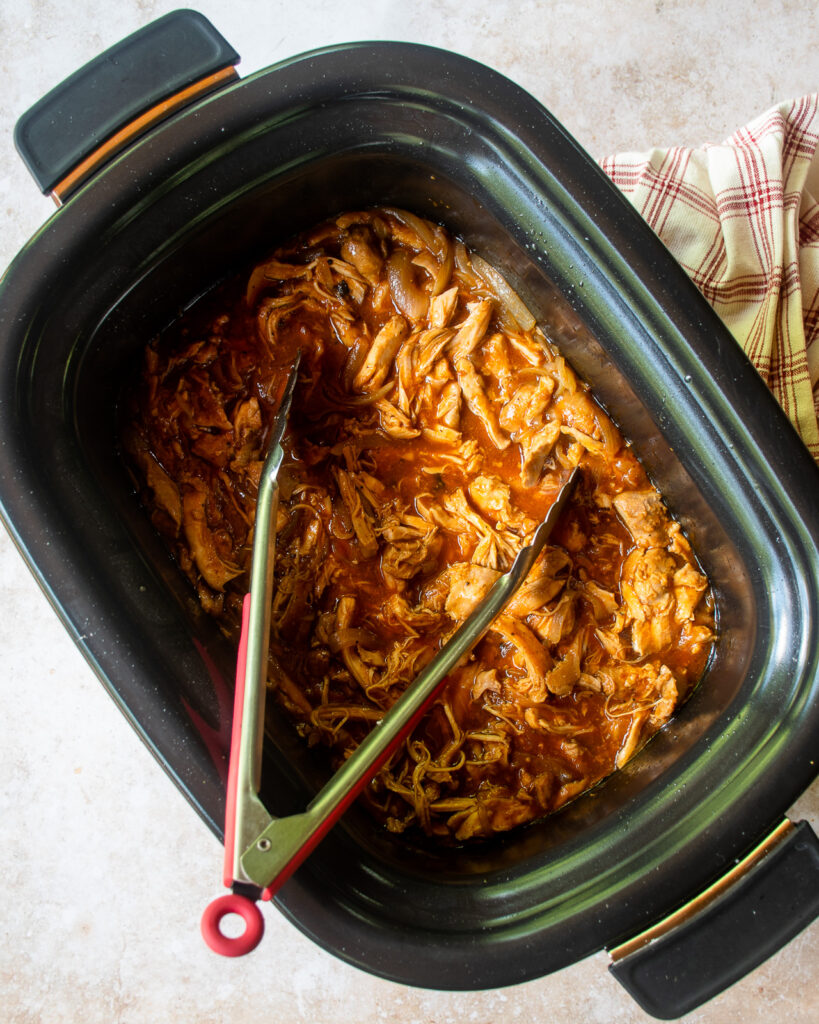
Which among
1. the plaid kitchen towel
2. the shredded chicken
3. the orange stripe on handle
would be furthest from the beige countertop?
the orange stripe on handle

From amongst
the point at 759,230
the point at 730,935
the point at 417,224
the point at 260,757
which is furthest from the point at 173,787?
the point at 759,230

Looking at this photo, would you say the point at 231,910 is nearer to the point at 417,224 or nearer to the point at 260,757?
the point at 260,757

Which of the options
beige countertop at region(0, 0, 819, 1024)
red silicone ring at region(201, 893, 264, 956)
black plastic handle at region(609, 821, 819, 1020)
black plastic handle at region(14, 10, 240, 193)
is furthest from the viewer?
beige countertop at region(0, 0, 819, 1024)

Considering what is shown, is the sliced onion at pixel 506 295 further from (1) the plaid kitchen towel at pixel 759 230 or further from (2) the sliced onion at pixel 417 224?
(1) the plaid kitchen towel at pixel 759 230

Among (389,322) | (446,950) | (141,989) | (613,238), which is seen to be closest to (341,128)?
(389,322)

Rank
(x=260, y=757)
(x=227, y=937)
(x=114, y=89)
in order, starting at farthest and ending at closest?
(x=114, y=89), (x=260, y=757), (x=227, y=937)

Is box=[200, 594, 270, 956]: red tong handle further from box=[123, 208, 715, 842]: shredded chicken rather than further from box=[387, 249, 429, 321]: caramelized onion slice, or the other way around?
box=[387, 249, 429, 321]: caramelized onion slice

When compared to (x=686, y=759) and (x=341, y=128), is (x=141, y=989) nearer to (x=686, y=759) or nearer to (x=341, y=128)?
(x=686, y=759)
